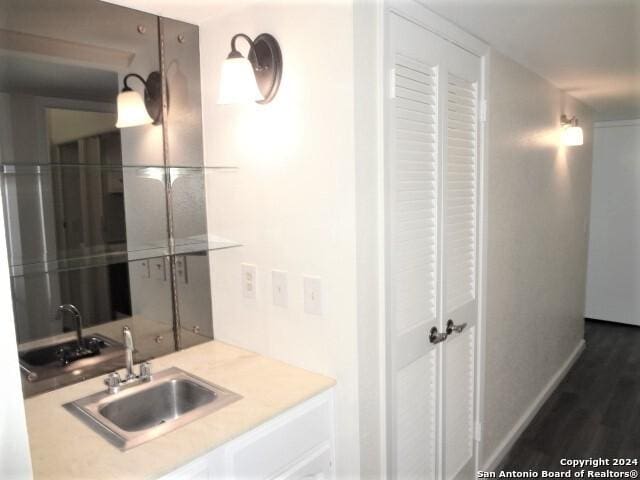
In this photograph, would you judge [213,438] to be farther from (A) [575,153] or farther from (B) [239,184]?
(A) [575,153]

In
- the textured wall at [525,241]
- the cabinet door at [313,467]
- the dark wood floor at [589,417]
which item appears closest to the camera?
the cabinet door at [313,467]

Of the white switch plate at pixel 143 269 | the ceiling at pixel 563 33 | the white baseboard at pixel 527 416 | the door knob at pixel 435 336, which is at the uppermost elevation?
the ceiling at pixel 563 33

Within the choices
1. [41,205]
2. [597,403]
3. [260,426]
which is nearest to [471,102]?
[260,426]

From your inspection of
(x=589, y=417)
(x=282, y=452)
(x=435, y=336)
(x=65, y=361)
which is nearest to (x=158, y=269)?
(x=65, y=361)

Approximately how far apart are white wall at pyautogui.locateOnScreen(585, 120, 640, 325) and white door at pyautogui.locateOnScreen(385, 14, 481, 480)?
11.8 feet

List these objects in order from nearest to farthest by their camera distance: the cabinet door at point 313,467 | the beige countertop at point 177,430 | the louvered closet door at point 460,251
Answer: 1. the beige countertop at point 177,430
2. the cabinet door at point 313,467
3. the louvered closet door at point 460,251

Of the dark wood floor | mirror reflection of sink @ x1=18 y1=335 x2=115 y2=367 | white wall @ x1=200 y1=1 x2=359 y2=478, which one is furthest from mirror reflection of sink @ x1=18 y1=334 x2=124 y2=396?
the dark wood floor

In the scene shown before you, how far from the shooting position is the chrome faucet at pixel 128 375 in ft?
5.49

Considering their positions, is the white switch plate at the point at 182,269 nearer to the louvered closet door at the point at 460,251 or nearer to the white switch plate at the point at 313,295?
the white switch plate at the point at 313,295

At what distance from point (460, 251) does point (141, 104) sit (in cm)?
148

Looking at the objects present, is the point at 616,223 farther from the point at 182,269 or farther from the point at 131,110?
the point at 131,110

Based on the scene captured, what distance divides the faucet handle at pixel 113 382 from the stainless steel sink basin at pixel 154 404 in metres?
0.02

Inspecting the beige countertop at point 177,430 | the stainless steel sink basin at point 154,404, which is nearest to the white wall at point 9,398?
the beige countertop at point 177,430

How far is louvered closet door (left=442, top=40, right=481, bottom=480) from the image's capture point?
2047mm
